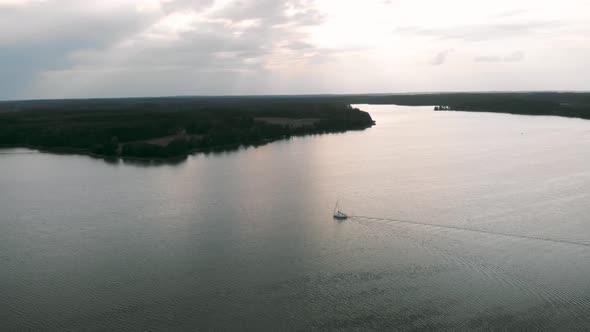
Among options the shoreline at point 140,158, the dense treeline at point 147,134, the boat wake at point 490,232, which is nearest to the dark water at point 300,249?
the boat wake at point 490,232

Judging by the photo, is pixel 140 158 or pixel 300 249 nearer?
pixel 300 249

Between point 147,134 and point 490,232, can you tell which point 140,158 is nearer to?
point 147,134

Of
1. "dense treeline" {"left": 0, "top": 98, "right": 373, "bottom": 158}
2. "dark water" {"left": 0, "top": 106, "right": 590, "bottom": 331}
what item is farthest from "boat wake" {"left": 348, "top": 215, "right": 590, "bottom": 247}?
"dense treeline" {"left": 0, "top": 98, "right": 373, "bottom": 158}

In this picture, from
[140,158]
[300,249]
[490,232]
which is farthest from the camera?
[140,158]

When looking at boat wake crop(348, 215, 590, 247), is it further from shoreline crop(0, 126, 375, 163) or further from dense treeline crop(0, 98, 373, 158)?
dense treeline crop(0, 98, 373, 158)

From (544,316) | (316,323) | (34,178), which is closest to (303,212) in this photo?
(316,323)

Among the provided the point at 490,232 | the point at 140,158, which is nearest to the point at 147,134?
the point at 140,158

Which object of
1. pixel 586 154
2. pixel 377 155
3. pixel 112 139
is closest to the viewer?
pixel 586 154

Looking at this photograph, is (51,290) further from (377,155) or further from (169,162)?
(377,155)
